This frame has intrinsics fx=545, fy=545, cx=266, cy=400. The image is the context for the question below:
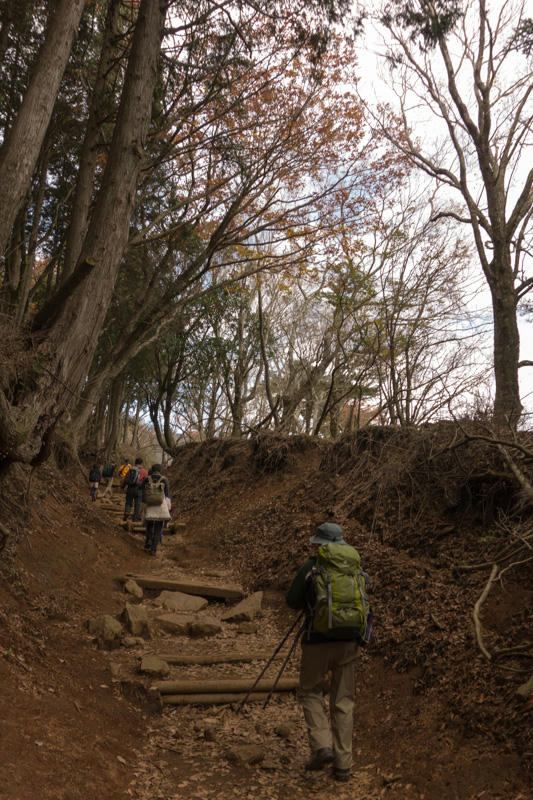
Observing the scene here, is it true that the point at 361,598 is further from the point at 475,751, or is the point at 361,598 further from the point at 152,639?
the point at 152,639

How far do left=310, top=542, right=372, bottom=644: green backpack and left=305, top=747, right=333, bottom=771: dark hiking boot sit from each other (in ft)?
2.77

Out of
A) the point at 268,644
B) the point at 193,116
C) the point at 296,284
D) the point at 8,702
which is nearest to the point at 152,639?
the point at 268,644

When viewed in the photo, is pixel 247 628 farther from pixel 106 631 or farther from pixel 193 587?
pixel 106 631

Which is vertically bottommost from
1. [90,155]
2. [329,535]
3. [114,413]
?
[329,535]

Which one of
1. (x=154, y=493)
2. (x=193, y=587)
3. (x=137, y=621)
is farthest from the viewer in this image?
(x=154, y=493)

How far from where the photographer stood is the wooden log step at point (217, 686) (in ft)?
17.6

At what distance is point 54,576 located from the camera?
721 centimetres

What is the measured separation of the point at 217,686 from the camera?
5477 millimetres

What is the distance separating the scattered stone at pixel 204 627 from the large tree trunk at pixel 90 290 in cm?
309

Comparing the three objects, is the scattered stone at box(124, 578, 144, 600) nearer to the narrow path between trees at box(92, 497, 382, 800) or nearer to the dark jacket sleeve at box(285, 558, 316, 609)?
the narrow path between trees at box(92, 497, 382, 800)

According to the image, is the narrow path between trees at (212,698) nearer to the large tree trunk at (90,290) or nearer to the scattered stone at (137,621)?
the scattered stone at (137,621)

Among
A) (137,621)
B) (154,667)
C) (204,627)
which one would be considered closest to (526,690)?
(154,667)

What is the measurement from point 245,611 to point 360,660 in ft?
7.24

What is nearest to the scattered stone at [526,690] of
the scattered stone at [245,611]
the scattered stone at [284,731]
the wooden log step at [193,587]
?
the scattered stone at [284,731]
